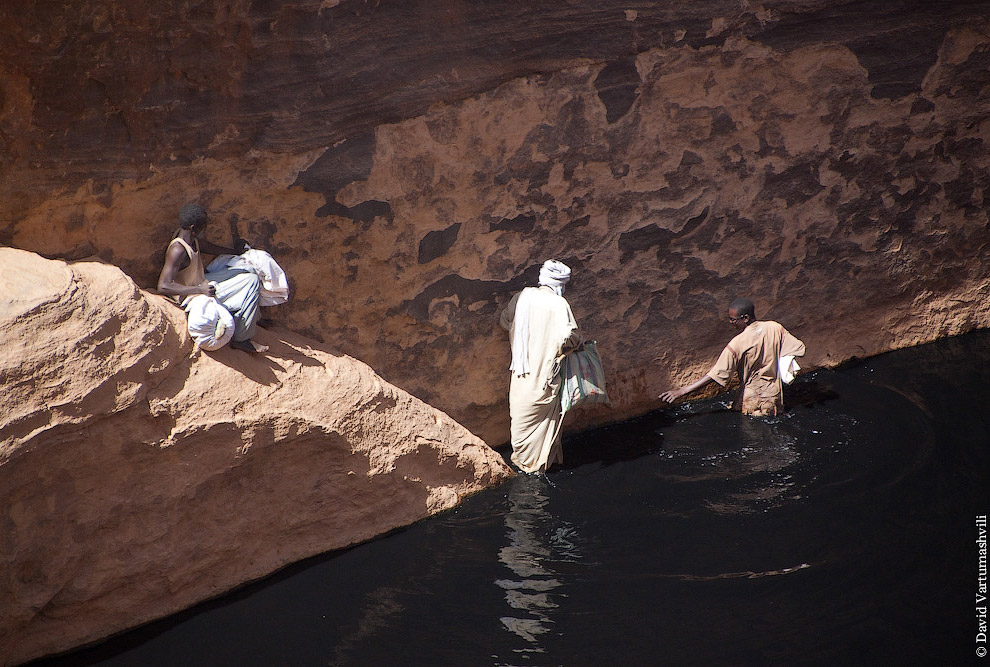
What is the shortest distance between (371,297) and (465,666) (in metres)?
2.18

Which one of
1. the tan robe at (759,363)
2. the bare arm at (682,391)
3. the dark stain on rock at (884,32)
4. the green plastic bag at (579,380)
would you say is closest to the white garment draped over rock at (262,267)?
the green plastic bag at (579,380)

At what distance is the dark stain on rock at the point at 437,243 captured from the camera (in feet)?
17.6

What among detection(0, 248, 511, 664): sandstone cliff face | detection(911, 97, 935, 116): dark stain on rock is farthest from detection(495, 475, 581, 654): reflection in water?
detection(911, 97, 935, 116): dark stain on rock

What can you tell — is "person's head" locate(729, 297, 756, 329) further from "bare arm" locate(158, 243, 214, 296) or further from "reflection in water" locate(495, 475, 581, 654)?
"bare arm" locate(158, 243, 214, 296)

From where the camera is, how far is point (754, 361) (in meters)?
6.01

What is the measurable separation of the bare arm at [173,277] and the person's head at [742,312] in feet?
11.0

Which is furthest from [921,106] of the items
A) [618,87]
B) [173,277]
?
[173,277]

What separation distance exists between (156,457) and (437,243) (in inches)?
78.4

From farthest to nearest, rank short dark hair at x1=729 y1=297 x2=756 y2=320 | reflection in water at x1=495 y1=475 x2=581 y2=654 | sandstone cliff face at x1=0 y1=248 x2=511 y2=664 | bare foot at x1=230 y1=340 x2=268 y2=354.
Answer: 1. short dark hair at x1=729 y1=297 x2=756 y2=320
2. bare foot at x1=230 y1=340 x2=268 y2=354
3. reflection in water at x1=495 y1=475 x2=581 y2=654
4. sandstone cliff face at x1=0 y1=248 x2=511 y2=664

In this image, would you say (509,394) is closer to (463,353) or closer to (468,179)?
(463,353)

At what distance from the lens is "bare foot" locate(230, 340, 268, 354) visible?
4.71 m

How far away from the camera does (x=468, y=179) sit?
5.36m

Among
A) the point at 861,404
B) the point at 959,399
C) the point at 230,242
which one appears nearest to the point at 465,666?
the point at 230,242

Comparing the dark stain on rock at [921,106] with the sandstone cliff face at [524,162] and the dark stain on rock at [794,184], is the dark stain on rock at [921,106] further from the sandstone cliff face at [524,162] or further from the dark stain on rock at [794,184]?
the dark stain on rock at [794,184]
